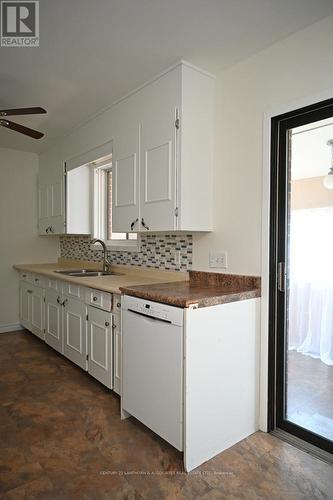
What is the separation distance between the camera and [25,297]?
3975 millimetres

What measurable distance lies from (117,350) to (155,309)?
69 cm

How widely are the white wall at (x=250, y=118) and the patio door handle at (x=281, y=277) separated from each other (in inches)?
5.4

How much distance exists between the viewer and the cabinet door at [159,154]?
213cm

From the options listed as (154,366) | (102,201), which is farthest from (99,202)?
(154,366)

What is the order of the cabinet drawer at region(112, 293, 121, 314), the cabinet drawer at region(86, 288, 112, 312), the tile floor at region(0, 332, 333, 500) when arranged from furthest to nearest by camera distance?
the cabinet drawer at region(86, 288, 112, 312)
the cabinet drawer at region(112, 293, 121, 314)
the tile floor at region(0, 332, 333, 500)

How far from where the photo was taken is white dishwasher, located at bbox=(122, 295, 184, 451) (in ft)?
5.42

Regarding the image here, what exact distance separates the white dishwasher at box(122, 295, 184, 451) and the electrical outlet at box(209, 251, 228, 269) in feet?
2.23

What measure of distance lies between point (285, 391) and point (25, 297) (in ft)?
10.6

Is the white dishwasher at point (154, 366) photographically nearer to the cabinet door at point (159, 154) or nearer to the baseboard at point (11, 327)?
the cabinet door at point (159, 154)

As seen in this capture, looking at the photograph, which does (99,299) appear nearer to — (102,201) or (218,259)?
(218,259)

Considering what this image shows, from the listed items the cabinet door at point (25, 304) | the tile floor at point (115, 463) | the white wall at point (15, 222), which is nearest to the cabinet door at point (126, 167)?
the tile floor at point (115, 463)

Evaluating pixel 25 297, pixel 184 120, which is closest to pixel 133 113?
pixel 184 120

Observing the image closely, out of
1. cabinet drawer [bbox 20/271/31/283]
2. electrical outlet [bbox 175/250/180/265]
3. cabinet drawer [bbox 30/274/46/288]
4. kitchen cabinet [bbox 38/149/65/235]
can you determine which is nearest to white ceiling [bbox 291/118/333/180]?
electrical outlet [bbox 175/250/180/265]

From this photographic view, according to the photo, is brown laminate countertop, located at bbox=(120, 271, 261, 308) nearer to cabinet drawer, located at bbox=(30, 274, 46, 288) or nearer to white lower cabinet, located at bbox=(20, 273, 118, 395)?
white lower cabinet, located at bbox=(20, 273, 118, 395)
